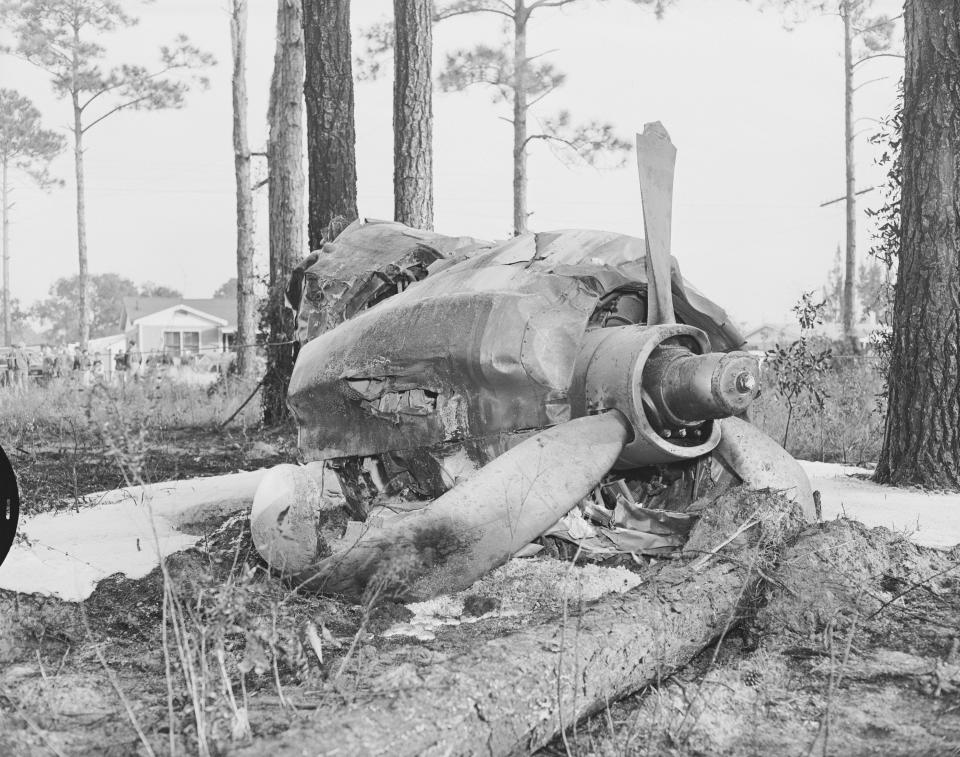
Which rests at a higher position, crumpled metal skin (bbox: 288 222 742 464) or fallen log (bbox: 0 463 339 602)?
crumpled metal skin (bbox: 288 222 742 464)

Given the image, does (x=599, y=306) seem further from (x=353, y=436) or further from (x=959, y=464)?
(x=959, y=464)

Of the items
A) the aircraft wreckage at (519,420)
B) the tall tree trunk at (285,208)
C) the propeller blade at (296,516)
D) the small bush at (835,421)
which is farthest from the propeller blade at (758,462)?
the tall tree trunk at (285,208)

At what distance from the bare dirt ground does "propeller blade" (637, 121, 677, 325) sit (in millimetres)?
1186

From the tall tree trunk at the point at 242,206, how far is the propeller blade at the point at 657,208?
12106 mm

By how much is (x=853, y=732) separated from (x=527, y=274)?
238cm

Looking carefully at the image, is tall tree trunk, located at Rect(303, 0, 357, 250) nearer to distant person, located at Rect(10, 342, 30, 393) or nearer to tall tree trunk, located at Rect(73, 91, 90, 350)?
distant person, located at Rect(10, 342, 30, 393)

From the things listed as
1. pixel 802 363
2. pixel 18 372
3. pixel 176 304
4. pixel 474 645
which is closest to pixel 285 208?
pixel 802 363

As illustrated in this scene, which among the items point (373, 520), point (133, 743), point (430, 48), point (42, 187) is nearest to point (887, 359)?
point (430, 48)

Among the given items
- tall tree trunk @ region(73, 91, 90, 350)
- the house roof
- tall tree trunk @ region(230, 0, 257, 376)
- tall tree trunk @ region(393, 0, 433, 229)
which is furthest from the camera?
the house roof

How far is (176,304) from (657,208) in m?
49.9

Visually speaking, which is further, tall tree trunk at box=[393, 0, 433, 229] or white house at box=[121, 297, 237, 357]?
white house at box=[121, 297, 237, 357]

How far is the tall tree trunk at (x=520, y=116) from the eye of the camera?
800 inches

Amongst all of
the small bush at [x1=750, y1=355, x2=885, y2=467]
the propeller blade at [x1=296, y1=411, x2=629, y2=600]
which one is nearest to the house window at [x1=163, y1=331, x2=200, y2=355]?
the small bush at [x1=750, y1=355, x2=885, y2=467]

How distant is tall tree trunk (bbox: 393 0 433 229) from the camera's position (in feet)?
31.4
